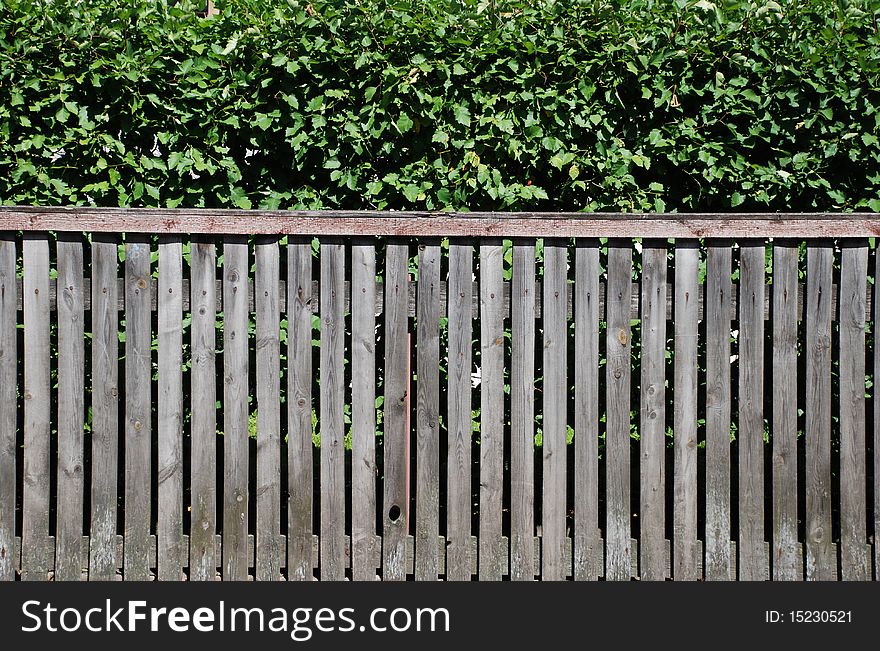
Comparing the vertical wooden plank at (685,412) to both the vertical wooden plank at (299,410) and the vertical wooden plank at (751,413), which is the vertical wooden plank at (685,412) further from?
the vertical wooden plank at (299,410)

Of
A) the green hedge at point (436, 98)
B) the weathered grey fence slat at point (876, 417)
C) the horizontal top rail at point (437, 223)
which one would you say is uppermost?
the green hedge at point (436, 98)

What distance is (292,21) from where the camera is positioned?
3229 millimetres

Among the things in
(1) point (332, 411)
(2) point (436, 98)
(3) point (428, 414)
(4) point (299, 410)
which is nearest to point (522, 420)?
(3) point (428, 414)

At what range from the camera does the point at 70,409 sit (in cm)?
306

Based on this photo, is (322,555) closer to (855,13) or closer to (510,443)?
(510,443)

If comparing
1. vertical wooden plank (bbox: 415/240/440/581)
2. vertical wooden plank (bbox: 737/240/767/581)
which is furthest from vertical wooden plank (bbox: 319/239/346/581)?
vertical wooden plank (bbox: 737/240/767/581)

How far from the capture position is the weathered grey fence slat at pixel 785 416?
3051mm

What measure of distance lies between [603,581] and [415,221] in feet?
4.98

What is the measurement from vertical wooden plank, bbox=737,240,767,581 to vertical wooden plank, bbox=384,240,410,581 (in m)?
1.24

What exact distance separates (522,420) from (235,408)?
3.48ft

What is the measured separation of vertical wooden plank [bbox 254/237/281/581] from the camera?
303 centimetres

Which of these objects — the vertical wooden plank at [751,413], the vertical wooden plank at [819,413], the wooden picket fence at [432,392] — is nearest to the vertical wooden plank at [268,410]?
the wooden picket fence at [432,392]

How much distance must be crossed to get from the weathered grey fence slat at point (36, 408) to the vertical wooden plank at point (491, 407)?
1.59 metres

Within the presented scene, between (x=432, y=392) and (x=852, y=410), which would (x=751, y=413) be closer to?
(x=852, y=410)
